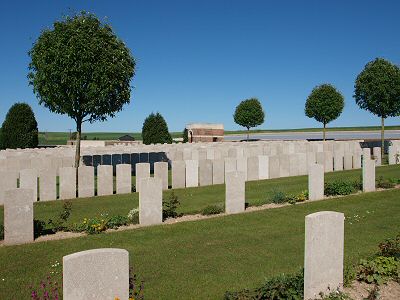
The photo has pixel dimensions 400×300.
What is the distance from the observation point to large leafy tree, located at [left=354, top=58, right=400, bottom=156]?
1137 inches

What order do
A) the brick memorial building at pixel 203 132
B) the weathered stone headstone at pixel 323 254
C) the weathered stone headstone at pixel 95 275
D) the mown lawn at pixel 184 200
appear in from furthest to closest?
the brick memorial building at pixel 203 132 → the mown lawn at pixel 184 200 → the weathered stone headstone at pixel 323 254 → the weathered stone headstone at pixel 95 275

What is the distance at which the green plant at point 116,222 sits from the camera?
31.9ft

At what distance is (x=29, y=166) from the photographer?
17.3 meters

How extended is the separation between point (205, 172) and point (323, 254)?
1113 cm

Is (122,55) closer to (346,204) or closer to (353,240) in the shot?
(346,204)

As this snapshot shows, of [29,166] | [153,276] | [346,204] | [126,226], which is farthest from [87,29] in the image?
[153,276]

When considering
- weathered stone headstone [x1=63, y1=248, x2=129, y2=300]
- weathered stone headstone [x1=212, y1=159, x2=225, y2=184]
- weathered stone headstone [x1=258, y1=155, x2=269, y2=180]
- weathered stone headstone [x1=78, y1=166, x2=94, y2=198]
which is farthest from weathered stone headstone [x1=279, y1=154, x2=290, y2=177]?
weathered stone headstone [x1=63, y1=248, x2=129, y2=300]

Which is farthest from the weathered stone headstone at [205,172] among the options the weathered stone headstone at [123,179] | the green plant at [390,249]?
the green plant at [390,249]

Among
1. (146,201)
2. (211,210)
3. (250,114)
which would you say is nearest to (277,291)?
(146,201)

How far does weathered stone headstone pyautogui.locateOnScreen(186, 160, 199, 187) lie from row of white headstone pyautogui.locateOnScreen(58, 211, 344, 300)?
10.7m

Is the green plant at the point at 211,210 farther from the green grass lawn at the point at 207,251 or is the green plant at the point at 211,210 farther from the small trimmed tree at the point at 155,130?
the small trimmed tree at the point at 155,130

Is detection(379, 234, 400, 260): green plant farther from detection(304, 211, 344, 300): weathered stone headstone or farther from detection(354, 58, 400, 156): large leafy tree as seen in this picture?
detection(354, 58, 400, 156): large leafy tree

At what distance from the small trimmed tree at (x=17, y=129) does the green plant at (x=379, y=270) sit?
104 feet

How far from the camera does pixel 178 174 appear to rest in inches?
632
